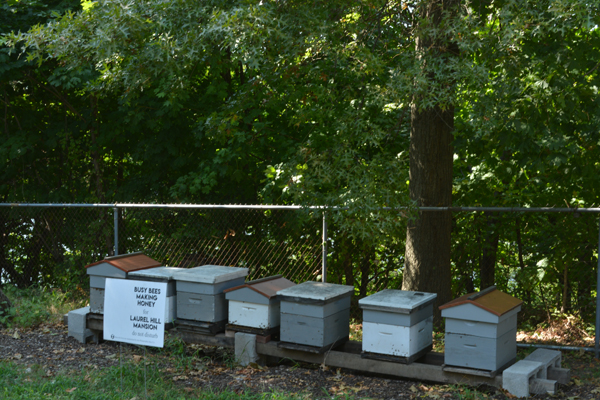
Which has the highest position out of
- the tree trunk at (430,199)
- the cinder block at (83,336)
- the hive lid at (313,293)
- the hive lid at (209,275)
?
the tree trunk at (430,199)

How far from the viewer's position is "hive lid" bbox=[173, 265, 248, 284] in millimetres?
5048

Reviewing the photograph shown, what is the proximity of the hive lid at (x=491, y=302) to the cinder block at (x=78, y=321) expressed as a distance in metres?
4.02

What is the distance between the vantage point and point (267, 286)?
5.06 metres

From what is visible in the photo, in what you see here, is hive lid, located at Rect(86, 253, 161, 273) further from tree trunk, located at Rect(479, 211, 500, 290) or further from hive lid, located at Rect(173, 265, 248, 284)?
tree trunk, located at Rect(479, 211, 500, 290)

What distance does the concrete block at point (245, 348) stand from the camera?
16.5 feet

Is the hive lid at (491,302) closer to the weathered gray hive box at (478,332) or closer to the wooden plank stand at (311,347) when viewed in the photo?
the weathered gray hive box at (478,332)

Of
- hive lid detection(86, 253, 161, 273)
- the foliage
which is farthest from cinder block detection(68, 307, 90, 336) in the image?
the foliage

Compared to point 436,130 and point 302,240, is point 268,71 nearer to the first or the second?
point 436,130

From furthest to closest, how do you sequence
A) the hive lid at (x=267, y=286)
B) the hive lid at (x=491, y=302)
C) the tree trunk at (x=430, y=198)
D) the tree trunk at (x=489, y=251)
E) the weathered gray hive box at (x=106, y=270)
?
the tree trunk at (x=489, y=251)
the tree trunk at (x=430, y=198)
the weathered gray hive box at (x=106, y=270)
the hive lid at (x=267, y=286)
the hive lid at (x=491, y=302)

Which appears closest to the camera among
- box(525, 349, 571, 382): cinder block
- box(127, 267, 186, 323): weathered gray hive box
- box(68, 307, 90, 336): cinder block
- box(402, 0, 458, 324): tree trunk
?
box(525, 349, 571, 382): cinder block

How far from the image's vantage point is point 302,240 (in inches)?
289

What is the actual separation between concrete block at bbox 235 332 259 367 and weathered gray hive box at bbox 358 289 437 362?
1.10 metres

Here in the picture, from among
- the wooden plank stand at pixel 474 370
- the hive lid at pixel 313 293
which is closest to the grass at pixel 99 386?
the hive lid at pixel 313 293

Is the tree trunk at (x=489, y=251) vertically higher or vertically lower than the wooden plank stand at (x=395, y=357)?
higher
